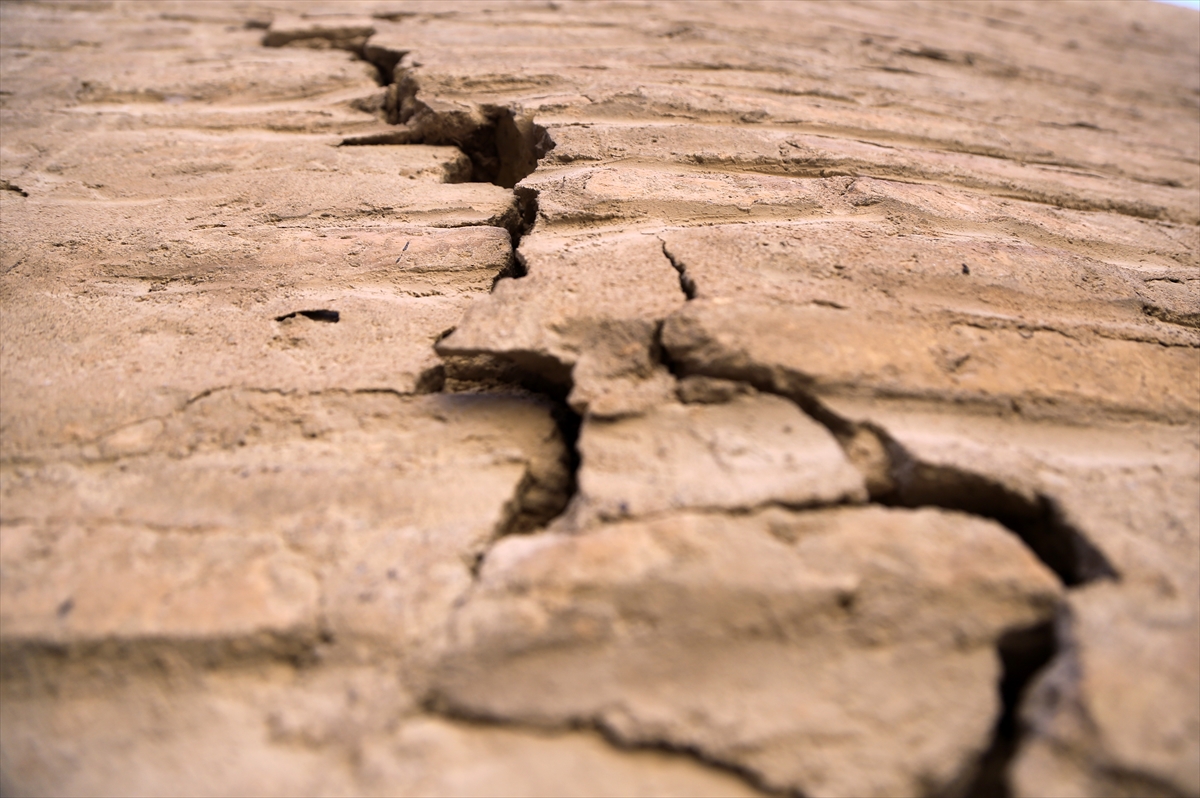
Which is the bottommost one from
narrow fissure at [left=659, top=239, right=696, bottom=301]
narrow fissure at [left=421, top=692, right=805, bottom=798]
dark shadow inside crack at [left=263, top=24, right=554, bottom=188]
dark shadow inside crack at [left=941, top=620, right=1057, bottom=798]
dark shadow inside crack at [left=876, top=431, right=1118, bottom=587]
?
narrow fissure at [left=421, top=692, right=805, bottom=798]

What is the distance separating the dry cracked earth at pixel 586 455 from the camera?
64cm

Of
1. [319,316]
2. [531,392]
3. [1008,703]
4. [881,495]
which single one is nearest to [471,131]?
[319,316]

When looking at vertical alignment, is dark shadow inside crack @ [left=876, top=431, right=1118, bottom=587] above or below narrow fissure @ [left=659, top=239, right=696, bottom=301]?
below

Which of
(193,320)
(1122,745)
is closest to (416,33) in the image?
(193,320)

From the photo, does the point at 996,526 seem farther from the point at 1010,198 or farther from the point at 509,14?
the point at 509,14

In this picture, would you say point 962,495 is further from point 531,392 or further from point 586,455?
Result: point 531,392

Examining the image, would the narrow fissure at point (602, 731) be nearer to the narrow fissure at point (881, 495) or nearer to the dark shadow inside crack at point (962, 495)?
the narrow fissure at point (881, 495)

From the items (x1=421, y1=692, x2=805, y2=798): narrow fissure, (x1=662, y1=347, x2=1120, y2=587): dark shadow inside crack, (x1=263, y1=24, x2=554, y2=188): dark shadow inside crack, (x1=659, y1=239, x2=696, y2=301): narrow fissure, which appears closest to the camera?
(x1=421, y1=692, x2=805, y2=798): narrow fissure

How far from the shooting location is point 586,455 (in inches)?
32.4

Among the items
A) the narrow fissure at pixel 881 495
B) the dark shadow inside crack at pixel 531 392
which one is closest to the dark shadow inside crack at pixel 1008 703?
the narrow fissure at pixel 881 495

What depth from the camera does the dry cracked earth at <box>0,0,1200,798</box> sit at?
2.10ft

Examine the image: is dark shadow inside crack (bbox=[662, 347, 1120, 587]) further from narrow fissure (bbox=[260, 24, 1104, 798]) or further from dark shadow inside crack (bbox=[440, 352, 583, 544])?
dark shadow inside crack (bbox=[440, 352, 583, 544])

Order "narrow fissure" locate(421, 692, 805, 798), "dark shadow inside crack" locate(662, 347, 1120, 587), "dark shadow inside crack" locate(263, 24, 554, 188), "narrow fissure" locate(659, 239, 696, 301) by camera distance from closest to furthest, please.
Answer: "narrow fissure" locate(421, 692, 805, 798), "dark shadow inside crack" locate(662, 347, 1120, 587), "narrow fissure" locate(659, 239, 696, 301), "dark shadow inside crack" locate(263, 24, 554, 188)

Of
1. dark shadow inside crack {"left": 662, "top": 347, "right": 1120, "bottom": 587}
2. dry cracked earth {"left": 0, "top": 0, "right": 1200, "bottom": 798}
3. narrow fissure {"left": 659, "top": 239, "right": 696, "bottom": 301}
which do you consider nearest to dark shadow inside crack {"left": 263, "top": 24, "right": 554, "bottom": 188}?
dry cracked earth {"left": 0, "top": 0, "right": 1200, "bottom": 798}
